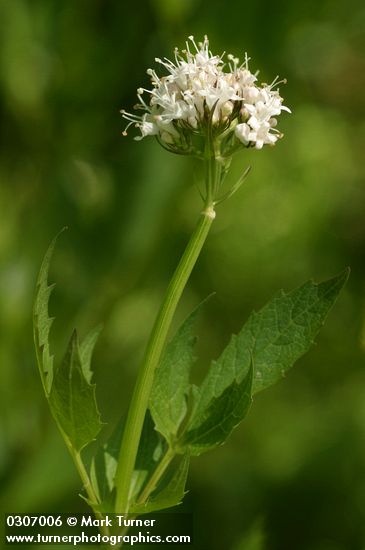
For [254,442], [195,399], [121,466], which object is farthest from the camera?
[254,442]

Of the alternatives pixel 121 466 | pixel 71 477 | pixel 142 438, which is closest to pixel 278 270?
pixel 71 477

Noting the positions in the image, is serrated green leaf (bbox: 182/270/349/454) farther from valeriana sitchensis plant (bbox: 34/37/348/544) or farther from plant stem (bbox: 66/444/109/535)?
plant stem (bbox: 66/444/109/535)

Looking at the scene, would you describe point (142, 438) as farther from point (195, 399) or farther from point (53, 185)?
point (53, 185)

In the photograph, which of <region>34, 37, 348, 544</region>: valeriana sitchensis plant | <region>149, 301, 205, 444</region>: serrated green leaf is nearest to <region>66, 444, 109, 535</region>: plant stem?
<region>34, 37, 348, 544</region>: valeriana sitchensis plant

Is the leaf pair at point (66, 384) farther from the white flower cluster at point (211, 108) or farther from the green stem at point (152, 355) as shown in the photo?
the white flower cluster at point (211, 108)

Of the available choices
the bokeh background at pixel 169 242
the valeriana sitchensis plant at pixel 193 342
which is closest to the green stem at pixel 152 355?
the valeriana sitchensis plant at pixel 193 342
